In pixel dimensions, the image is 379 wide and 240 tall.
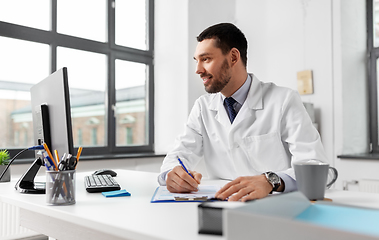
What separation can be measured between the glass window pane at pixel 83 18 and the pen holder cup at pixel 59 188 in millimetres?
2523

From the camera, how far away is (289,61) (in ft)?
10.9

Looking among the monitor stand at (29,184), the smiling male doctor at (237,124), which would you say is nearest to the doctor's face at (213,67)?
the smiling male doctor at (237,124)

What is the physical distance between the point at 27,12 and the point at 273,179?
2765 millimetres

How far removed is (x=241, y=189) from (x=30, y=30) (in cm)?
266

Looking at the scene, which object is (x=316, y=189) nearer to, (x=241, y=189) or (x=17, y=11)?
(x=241, y=189)

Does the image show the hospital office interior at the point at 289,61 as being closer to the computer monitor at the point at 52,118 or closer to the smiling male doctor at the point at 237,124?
the computer monitor at the point at 52,118

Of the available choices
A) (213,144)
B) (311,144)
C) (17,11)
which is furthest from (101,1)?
(311,144)

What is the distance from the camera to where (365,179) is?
2.79 meters

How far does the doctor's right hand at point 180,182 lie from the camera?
108 centimetres

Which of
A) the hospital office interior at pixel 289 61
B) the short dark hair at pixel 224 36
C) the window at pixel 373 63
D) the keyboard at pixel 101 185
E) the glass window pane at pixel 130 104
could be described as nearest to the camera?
the keyboard at pixel 101 185

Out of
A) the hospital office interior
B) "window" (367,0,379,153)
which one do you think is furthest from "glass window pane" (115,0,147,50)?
"window" (367,0,379,153)

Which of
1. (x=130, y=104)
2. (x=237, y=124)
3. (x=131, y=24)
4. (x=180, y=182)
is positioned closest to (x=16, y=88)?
(x=130, y=104)

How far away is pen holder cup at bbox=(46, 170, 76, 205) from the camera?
93 cm

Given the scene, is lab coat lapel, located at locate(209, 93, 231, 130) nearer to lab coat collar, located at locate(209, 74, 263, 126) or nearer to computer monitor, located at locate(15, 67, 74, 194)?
lab coat collar, located at locate(209, 74, 263, 126)
